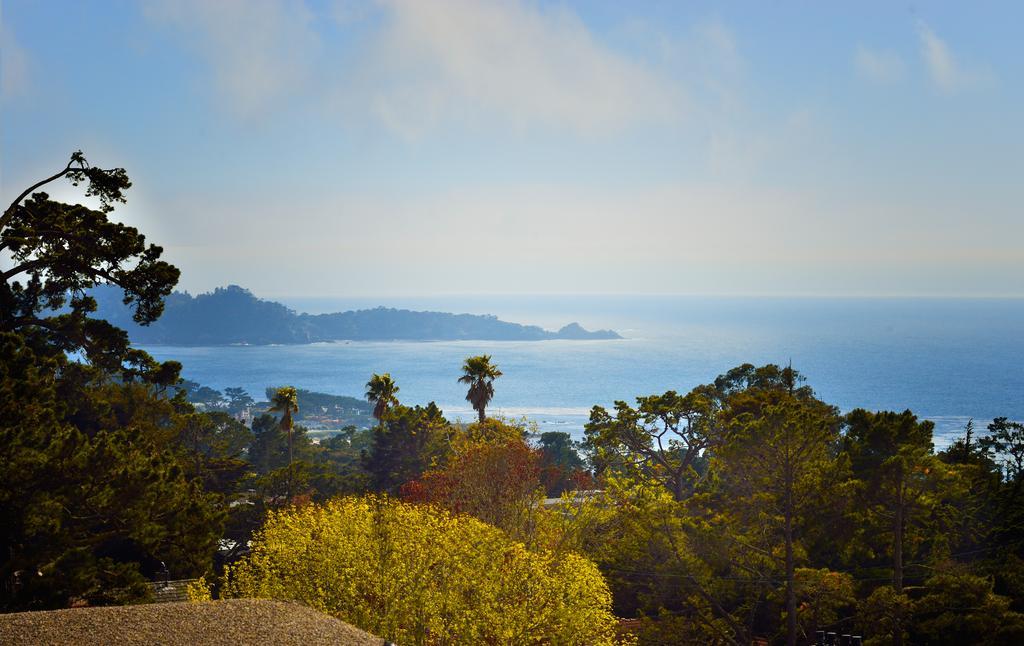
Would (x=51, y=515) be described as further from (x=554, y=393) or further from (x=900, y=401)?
(x=554, y=393)

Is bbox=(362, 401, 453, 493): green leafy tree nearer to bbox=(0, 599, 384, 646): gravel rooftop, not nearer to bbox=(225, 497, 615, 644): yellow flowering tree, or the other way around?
bbox=(225, 497, 615, 644): yellow flowering tree

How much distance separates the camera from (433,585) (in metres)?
16.3

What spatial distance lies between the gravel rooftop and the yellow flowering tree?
3.58 meters

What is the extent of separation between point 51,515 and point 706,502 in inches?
751

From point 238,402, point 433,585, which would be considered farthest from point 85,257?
point 238,402

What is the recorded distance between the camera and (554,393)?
598 feet

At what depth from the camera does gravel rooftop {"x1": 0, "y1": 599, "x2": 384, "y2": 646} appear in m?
10.8

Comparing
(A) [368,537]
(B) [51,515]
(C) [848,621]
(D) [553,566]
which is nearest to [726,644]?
(C) [848,621]

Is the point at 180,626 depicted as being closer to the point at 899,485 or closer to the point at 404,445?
the point at 899,485

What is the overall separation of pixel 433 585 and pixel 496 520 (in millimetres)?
10494

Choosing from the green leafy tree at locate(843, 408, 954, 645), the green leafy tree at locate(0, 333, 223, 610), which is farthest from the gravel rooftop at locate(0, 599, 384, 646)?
the green leafy tree at locate(843, 408, 954, 645)

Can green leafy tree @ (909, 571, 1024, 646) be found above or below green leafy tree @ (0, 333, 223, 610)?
below

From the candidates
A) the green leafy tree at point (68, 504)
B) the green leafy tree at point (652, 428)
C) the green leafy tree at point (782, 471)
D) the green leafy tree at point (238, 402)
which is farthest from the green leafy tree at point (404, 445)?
the green leafy tree at point (238, 402)

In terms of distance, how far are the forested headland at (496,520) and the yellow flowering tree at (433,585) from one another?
5cm
